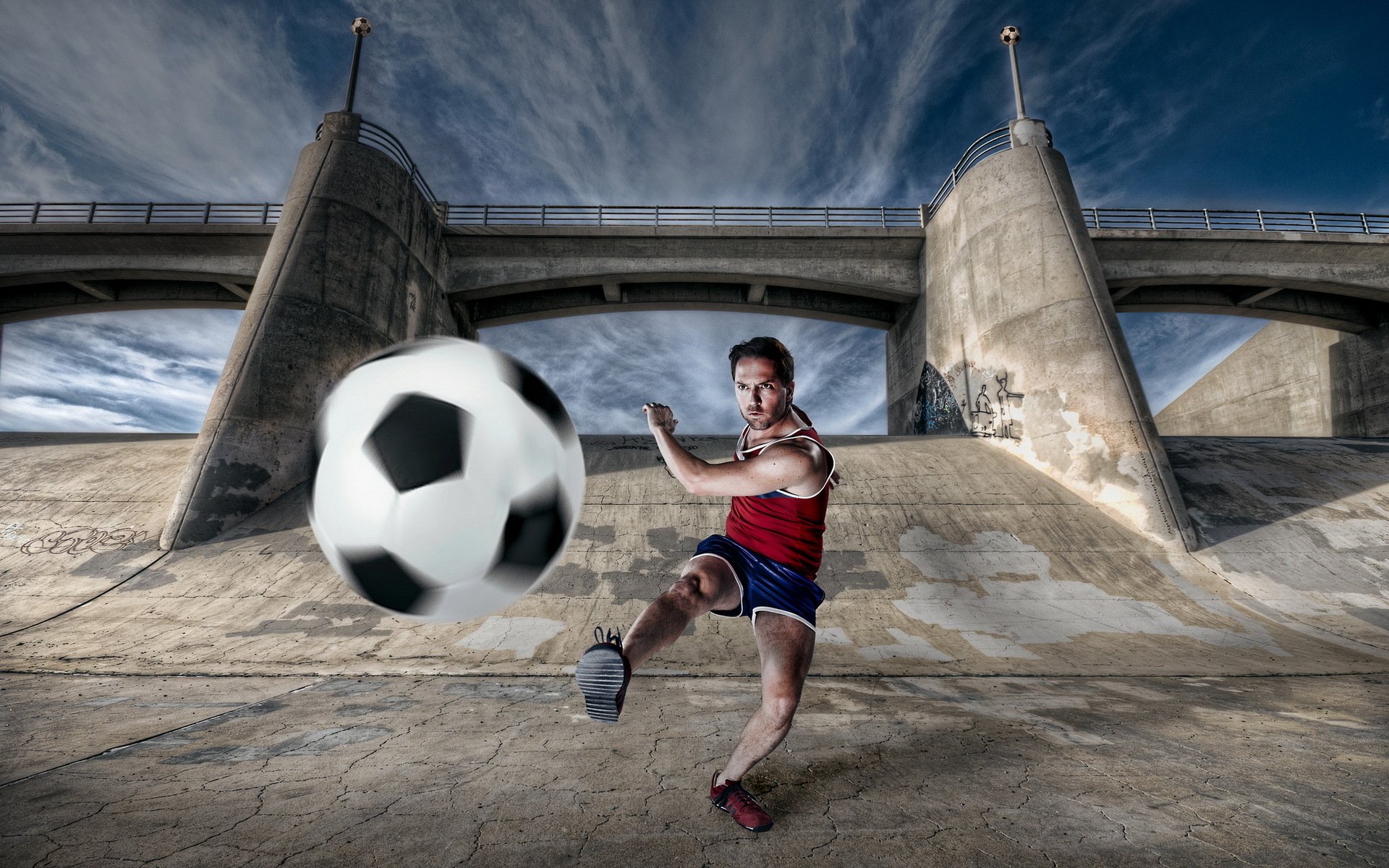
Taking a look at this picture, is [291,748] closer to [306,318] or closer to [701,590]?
[701,590]

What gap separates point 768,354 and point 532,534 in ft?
3.78

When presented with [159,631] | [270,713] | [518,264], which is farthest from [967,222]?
[159,631]

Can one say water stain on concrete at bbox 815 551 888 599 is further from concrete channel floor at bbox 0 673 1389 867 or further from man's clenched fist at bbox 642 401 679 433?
man's clenched fist at bbox 642 401 679 433

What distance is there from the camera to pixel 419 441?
2.18 metres

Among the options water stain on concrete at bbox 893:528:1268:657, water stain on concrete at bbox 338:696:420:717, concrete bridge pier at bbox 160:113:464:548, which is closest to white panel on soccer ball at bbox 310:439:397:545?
water stain on concrete at bbox 338:696:420:717

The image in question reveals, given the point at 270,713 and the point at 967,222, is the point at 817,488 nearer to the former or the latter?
the point at 270,713

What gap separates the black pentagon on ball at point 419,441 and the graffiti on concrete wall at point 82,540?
950 centimetres

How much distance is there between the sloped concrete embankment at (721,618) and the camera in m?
5.89

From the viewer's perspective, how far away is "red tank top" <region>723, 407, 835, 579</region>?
7.33 feet

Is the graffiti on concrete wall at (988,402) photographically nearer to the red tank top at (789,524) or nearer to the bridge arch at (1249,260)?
the bridge arch at (1249,260)

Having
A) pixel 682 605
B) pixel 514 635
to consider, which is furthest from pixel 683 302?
pixel 682 605

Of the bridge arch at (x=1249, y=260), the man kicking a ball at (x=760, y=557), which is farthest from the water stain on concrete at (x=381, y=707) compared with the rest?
the bridge arch at (x=1249, y=260)

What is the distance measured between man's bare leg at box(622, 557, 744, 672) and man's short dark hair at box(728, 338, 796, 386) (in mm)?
766

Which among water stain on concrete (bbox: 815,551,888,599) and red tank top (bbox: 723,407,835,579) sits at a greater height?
red tank top (bbox: 723,407,835,579)
